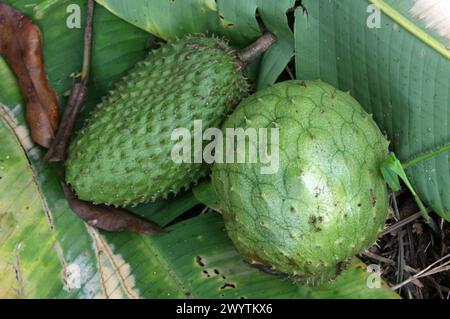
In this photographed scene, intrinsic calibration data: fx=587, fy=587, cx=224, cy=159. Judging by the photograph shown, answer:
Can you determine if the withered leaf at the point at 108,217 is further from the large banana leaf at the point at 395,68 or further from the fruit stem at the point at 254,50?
the large banana leaf at the point at 395,68

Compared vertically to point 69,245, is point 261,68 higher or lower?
higher

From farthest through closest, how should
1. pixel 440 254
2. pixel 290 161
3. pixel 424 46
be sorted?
1. pixel 440 254
2. pixel 424 46
3. pixel 290 161

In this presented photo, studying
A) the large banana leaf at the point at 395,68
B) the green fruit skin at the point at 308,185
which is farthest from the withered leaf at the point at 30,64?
the large banana leaf at the point at 395,68

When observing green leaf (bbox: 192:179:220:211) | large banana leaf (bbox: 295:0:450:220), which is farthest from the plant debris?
green leaf (bbox: 192:179:220:211)

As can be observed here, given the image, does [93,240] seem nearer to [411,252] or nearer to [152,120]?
[152,120]

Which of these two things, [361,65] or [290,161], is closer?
[290,161]

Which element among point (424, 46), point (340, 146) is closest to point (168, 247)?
point (340, 146)

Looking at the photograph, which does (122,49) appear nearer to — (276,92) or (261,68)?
(261,68)
